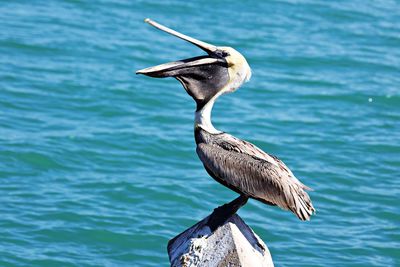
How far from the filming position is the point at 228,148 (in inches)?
274

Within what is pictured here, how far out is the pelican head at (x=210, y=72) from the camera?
22.5 feet

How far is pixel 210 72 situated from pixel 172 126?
23.3 ft

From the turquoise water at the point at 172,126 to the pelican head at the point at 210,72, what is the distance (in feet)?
13.1

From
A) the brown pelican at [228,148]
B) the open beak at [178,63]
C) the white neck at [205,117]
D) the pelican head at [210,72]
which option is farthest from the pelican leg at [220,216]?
the open beak at [178,63]

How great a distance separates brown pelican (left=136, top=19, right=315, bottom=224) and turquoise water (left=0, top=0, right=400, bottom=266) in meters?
3.85

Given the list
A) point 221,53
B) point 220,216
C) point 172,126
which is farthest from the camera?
point 172,126

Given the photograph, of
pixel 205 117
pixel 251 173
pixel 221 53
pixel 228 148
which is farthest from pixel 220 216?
pixel 221 53

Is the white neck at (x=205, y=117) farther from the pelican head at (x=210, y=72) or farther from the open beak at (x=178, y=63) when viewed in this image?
the open beak at (x=178, y=63)

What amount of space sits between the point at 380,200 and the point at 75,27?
22.3 ft

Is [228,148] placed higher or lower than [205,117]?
lower

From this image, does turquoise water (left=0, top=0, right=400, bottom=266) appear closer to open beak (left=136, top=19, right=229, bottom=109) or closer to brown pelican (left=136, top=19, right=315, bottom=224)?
brown pelican (left=136, top=19, right=315, bottom=224)

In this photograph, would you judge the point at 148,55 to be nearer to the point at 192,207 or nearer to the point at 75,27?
the point at 75,27

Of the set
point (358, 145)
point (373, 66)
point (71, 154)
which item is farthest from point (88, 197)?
point (373, 66)

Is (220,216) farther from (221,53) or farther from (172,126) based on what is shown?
(172,126)
